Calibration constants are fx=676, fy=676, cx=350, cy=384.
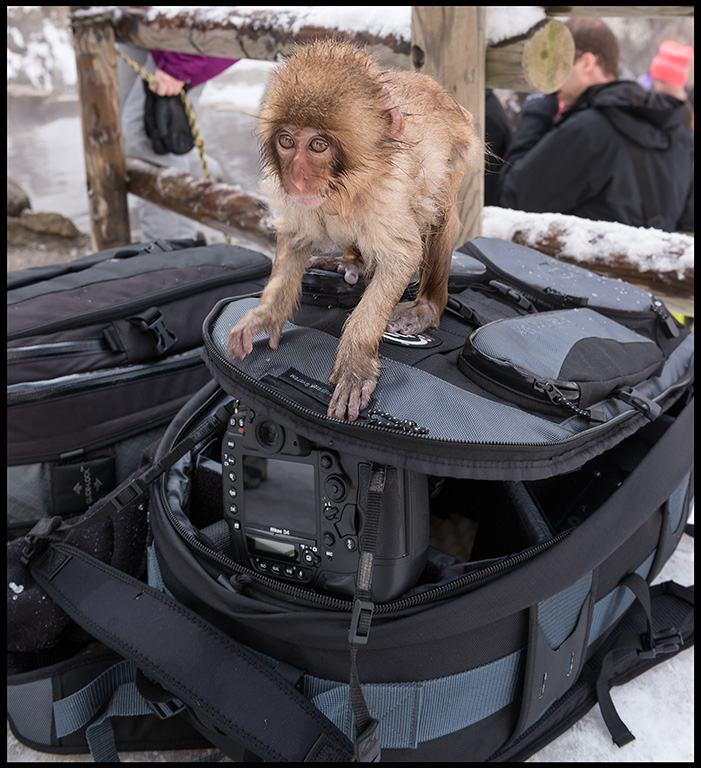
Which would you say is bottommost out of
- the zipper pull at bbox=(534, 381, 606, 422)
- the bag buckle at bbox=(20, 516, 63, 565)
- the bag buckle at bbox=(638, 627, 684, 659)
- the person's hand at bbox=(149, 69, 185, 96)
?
the bag buckle at bbox=(638, 627, 684, 659)

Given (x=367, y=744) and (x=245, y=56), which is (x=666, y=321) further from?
(x=245, y=56)

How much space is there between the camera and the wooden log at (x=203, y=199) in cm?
284

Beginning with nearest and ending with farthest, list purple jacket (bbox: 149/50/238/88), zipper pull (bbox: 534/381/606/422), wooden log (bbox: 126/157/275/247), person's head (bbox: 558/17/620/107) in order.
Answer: zipper pull (bbox: 534/381/606/422) → wooden log (bbox: 126/157/275/247) → person's head (bbox: 558/17/620/107) → purple jacket (bbox: 149/50/238/88)

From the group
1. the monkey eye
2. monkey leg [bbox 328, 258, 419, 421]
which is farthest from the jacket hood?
the monkey eye

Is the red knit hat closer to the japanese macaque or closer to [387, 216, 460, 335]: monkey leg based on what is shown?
the japanese macaque

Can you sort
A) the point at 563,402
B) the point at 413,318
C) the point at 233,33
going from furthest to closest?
the point at 233,33 < the point at 413,318 < the point at 563,402

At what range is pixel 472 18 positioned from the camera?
187 cm

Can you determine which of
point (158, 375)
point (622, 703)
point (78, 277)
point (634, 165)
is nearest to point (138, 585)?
point (158, 375)

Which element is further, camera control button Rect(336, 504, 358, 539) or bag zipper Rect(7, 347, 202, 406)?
bag zipper Rect(7, 347, 202, 406)

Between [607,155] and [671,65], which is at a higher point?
[671,65]

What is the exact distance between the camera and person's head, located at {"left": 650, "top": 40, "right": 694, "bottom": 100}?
3303mm

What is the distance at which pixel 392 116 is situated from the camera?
3.48 feet

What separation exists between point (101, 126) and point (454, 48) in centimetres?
207

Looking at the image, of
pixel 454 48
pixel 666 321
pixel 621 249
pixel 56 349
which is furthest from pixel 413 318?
pixel 621 249
